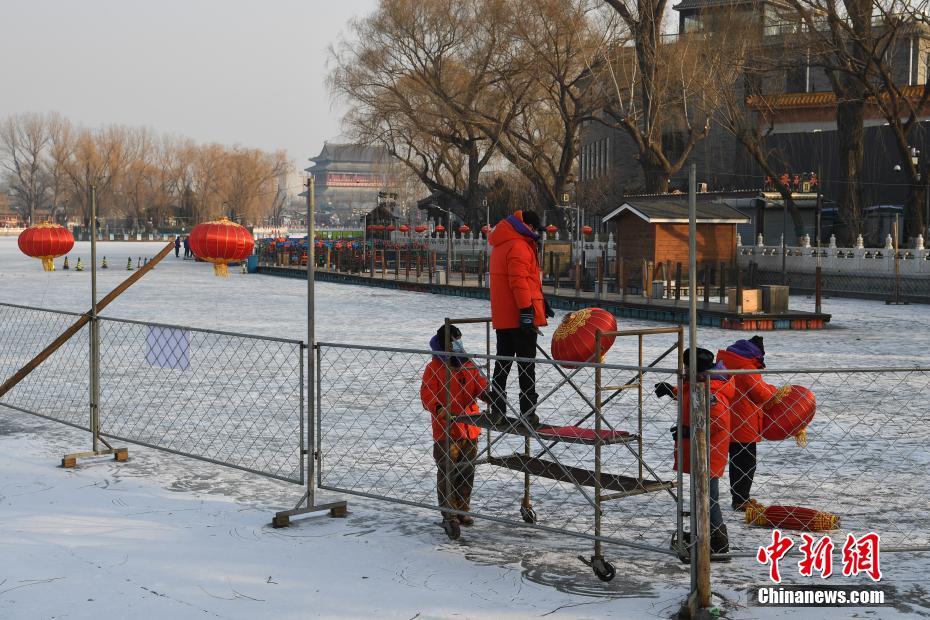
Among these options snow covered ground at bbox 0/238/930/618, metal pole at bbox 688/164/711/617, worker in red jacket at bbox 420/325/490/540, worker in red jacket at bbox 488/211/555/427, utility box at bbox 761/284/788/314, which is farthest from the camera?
utility box at bbox 761/284/788/314

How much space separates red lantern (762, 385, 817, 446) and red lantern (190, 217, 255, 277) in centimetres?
447

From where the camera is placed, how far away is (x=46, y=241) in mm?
11305

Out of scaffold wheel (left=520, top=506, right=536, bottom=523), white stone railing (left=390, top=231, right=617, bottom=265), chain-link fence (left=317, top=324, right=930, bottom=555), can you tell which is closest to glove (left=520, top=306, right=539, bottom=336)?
chain-link fence (left=317, top=324, right=930, bottom=555)

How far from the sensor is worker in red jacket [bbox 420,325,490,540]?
21.0ft

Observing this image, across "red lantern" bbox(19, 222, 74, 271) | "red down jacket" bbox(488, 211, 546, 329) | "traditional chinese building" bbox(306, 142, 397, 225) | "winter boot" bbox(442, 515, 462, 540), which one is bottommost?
"winter boot" bbox(442, 515, 462, 540)

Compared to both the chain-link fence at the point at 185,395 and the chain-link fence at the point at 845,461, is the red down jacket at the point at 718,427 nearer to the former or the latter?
the chain-link fence at the point at 845,461

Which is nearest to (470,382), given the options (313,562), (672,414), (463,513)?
(463,513)

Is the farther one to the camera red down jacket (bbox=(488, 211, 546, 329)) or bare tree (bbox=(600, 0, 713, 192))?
bare tree (bbox=(600, 0, 713, 192))

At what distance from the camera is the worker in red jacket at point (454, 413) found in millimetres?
6402

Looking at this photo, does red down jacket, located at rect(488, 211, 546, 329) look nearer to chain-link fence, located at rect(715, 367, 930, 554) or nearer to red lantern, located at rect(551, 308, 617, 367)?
red lantern, located at rect(551, 308, 617, 367)

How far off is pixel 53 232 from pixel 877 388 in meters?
9.71

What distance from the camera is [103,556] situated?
5.90 meters

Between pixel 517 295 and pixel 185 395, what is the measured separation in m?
6.04

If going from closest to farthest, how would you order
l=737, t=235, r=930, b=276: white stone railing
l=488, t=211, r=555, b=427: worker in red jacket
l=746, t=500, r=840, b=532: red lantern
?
l=746, t=500, r=840, b=532: red lantern
l=488, t=211, r=555, b=427: worker in red jacket
l=737, t=235, r=930, b=276: white stone railing
